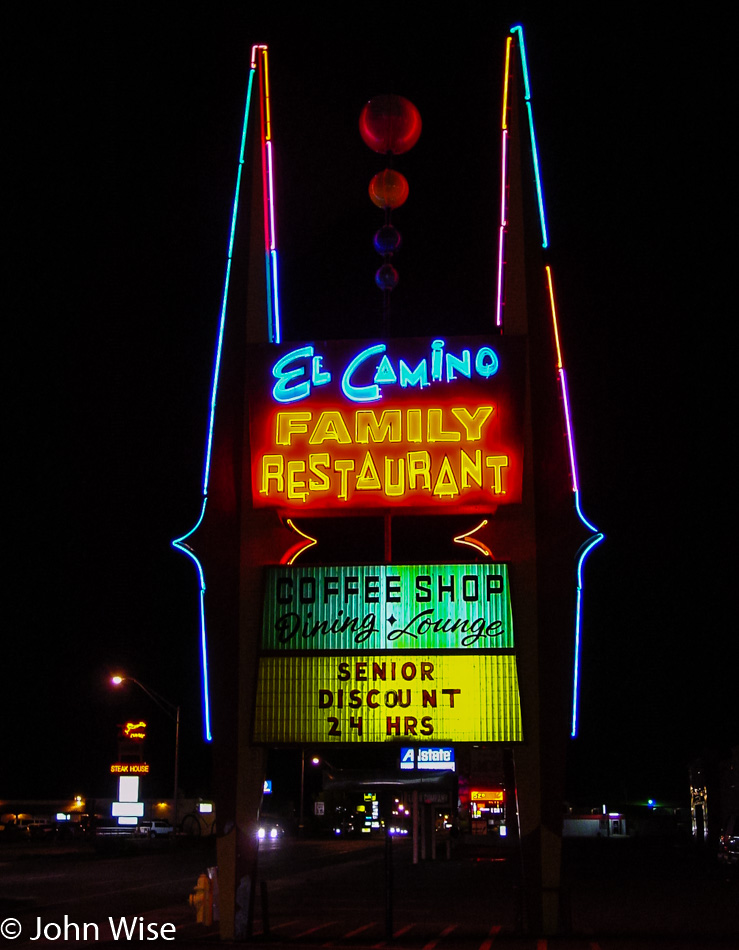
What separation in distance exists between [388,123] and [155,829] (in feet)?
150

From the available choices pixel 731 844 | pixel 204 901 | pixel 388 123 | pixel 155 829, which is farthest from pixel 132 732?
pixel 388 123

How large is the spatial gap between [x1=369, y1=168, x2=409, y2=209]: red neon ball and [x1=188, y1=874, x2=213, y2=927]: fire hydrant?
999cm

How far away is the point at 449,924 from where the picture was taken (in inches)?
634

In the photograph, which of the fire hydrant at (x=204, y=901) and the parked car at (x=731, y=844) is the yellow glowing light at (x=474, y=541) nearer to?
the fire hydrant at (x=204, y=901)

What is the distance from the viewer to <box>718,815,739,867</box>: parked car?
1168 inches

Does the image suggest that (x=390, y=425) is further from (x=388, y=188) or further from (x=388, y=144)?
(x=388, y=144)

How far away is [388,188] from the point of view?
1547cm

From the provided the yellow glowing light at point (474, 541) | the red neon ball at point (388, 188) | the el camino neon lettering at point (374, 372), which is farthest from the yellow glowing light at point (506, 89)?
the yellow glowing light at point (474, 541)

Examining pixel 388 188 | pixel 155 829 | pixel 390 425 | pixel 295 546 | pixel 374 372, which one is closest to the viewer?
pixel 390 425

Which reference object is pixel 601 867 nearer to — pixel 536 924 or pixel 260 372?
pixel 536 924

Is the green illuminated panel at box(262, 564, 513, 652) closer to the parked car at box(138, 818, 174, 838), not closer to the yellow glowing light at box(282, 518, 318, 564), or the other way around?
the yellow glowing light at box(282, 518, 318, 564)

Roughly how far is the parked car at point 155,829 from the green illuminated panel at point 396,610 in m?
36.1

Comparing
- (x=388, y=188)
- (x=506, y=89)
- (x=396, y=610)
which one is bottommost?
(x=396, y=610)

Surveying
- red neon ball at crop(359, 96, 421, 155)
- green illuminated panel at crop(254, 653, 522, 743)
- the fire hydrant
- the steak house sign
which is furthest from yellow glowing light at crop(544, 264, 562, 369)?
the fire hydrant
